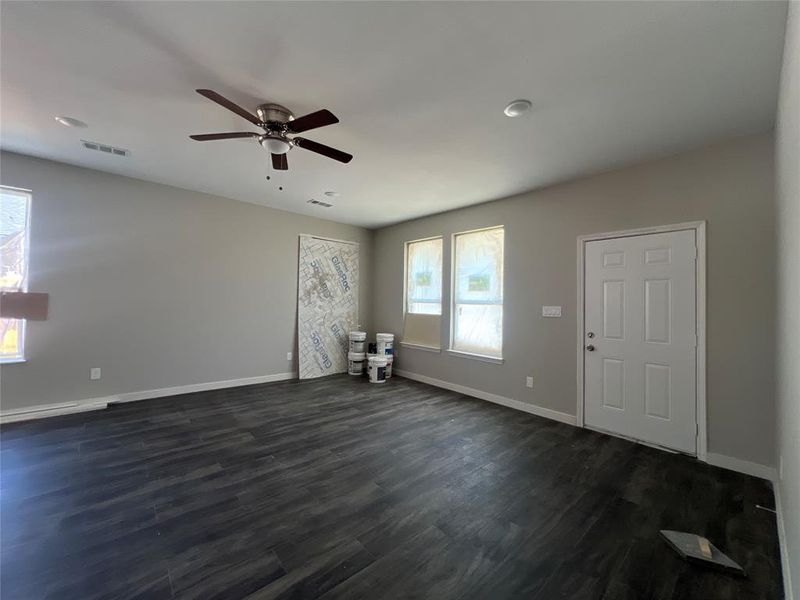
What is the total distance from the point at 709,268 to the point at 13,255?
7023 mm

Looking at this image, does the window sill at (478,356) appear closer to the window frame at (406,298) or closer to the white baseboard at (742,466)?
the window frame at (406,298)

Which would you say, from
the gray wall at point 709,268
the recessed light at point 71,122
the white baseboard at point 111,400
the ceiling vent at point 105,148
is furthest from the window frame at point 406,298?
the recessed light at point 71,122

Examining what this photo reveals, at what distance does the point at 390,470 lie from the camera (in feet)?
8.20

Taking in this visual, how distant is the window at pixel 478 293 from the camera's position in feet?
14.6

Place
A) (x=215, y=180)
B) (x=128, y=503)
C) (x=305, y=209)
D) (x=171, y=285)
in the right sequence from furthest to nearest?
(x=305, y=209), (x=171, y=285), (x=215, y=180), (x=128, y=503)

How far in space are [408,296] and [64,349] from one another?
4.68m

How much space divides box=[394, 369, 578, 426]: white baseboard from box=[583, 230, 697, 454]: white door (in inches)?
9.9

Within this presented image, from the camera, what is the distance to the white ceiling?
1.61 metres

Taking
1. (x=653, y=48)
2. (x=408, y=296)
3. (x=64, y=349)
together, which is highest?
(x=653, y=48)

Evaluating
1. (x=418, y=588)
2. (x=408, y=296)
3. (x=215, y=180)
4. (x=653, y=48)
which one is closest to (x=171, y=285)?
(x=215, y=180)

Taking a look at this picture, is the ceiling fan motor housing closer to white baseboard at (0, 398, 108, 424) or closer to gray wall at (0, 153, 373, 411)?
gray wall at (0, 153, 373, 411)

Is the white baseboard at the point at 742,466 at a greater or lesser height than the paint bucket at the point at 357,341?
lesser

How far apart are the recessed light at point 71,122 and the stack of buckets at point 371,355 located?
4204 mm

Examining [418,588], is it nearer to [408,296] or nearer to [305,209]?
[408,296]
